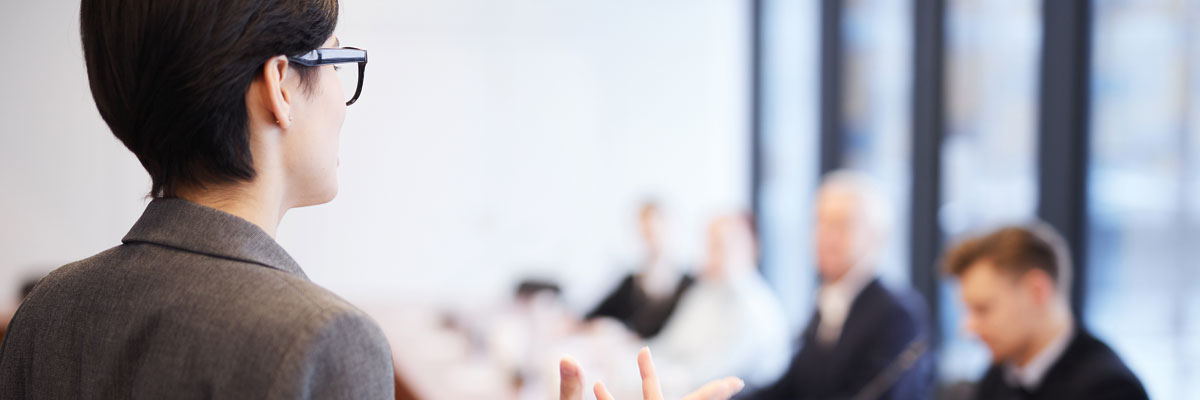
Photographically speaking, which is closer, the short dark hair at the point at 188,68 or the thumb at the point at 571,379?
the short dark hair at the point at 188,68

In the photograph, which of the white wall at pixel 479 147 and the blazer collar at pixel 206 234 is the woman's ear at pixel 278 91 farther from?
the white wall at pixel 479 147

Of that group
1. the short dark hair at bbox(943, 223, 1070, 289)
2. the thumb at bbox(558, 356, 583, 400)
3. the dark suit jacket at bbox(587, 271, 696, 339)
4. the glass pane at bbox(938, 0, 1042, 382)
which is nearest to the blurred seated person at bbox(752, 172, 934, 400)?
the glass pane at bbox(938, 0, 1042, 382)

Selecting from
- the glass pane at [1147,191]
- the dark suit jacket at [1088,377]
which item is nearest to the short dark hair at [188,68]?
the dark suit jacket at [1088,377]

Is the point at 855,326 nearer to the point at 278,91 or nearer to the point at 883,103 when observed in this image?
the point at 883,103

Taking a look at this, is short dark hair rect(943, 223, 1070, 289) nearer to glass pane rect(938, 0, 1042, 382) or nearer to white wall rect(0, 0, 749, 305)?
glass pane rect(938, 0, 1042, 382)

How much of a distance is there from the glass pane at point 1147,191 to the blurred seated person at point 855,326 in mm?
728

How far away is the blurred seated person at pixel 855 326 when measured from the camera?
3.41 meters

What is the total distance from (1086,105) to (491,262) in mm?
4104

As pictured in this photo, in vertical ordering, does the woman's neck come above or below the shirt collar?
above

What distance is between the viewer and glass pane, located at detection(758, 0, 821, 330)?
6.37m

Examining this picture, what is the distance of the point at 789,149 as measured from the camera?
6766 millimetres

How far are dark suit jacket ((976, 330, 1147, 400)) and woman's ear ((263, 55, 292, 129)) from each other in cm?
212

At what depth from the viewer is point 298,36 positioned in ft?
2.72

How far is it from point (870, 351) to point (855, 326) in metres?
0.11
